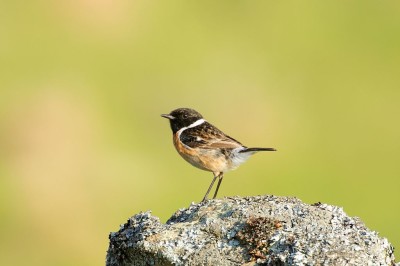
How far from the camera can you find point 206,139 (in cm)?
1359

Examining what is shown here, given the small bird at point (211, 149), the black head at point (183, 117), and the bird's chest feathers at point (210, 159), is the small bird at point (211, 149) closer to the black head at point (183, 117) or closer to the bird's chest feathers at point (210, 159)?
the bird's chest feathers at point (210, 159)

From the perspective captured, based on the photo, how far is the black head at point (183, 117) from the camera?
45.9 feet

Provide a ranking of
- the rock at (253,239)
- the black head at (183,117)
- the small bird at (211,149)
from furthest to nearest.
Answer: the black head at (183,117) → the small bird at (211,149) → the rock at (253,239)

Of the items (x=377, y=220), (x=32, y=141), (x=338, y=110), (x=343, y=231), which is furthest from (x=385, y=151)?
(x=343, y=231)

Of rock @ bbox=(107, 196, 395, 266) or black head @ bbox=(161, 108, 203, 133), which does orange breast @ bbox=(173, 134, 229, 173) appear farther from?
rock @ bbox=(107, 196, 395, 266)

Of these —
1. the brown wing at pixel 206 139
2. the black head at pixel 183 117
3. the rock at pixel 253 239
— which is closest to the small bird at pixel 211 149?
the brown wing at pixel 206 139

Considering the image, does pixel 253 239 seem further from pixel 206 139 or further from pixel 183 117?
pixel 183 117

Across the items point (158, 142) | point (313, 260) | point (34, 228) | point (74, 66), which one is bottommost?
point (313, 260)

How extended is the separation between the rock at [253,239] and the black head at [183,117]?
5.09 m

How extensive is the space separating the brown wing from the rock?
4.54m

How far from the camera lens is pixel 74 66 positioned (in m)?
32.4

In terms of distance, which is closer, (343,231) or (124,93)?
(343,231)

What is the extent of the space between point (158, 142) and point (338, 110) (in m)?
6.00

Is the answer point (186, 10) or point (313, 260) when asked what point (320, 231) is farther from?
point (186, 10)
